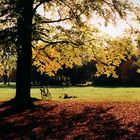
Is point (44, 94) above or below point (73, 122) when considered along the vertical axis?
above

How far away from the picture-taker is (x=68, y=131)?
18281 mm

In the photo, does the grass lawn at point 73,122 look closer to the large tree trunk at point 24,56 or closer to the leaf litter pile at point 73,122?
the leaf litter pile at point 73,122

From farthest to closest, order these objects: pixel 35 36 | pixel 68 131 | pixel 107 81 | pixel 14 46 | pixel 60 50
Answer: pixel 107 81 → pixel 60 50 → pixel 35 36 → pixel 14 46 → pixel 68 131

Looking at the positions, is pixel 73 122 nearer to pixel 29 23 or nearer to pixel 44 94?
pixel 29 23

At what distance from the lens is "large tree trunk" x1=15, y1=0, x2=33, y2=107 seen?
24.5 meters

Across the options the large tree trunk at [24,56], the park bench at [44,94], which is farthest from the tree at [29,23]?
the park bench at [44,94]

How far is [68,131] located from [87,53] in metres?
12.9

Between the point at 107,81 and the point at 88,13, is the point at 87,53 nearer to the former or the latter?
the point at 88,13

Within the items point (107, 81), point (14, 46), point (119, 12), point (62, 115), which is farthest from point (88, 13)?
point (107, 81)

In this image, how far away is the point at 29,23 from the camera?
81.7 feet

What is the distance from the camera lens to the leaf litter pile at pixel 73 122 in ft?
57.5

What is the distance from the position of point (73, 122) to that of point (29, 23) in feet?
26.7

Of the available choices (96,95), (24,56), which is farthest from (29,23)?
(96,95)

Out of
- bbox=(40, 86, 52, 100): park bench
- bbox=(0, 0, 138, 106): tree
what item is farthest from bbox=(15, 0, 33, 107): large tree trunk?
bbox=(40, 86, 52, 100): park bench
